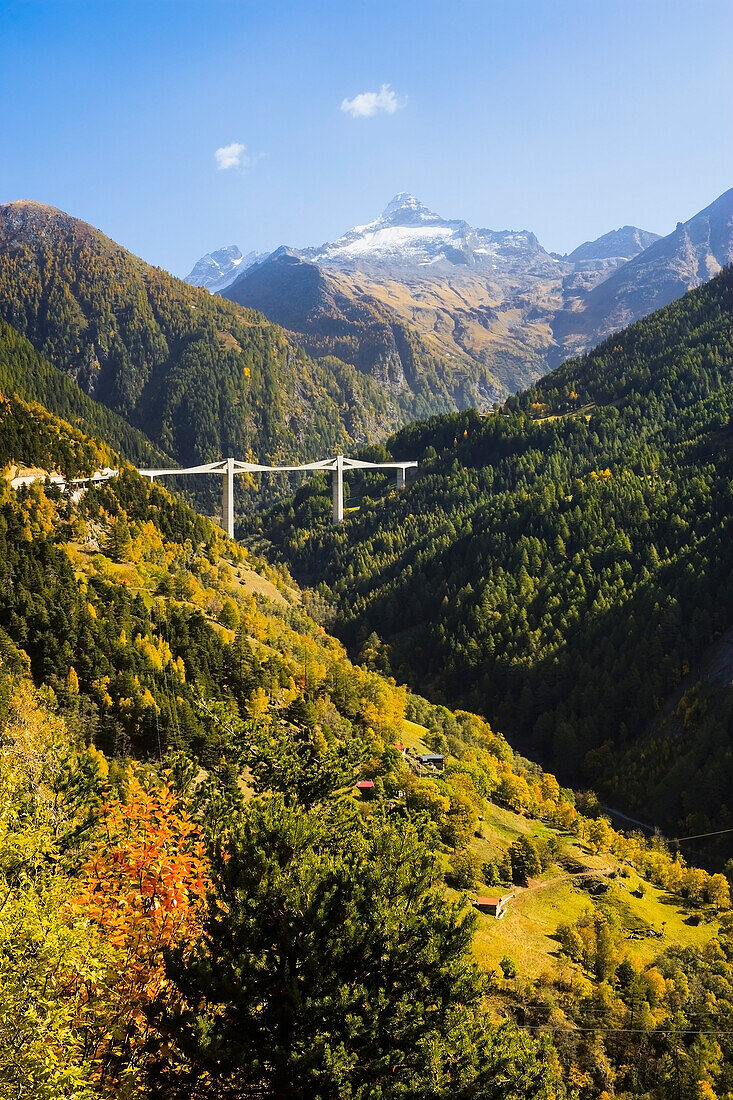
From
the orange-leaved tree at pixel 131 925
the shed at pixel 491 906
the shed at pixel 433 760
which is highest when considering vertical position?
the orange-leaved tree at pixel 131 925

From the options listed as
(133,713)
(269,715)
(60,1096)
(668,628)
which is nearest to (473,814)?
(269,715)

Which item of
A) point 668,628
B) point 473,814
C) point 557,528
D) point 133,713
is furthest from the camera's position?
point 557,528

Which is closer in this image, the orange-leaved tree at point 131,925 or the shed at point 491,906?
the orange-leaved tree at point 131,925

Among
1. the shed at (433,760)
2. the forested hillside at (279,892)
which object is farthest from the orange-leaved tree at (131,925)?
the shed at (433,760)

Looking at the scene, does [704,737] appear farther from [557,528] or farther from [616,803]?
[557,528]

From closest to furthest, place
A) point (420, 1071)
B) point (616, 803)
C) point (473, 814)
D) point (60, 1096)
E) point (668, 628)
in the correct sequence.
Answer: point (60, 1096), point (420, 1071), point (473, 814), point (616, 803), point (668, 628)

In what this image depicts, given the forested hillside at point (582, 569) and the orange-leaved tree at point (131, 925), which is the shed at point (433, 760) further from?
the orange-leaved tree at point (131, 925)
